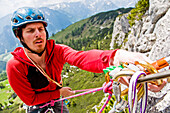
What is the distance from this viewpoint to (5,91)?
128625mm

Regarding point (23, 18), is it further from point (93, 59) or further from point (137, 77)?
point (137, 77)

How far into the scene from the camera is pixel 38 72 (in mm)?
2572

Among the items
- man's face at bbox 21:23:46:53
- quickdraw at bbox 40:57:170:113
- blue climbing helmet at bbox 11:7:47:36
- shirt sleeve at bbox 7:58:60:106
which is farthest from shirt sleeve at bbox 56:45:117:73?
blue climbing helmet at bbox 11:7:47:36

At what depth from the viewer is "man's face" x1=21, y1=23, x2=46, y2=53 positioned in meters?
2.38

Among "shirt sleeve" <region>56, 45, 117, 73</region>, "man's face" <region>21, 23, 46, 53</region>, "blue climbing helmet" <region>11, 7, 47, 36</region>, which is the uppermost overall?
"blue climbing helmet" <region>11, 7, 47, 36</region>

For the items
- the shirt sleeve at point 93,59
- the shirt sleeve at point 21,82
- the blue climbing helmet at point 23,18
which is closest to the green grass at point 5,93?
the shirt sleeve at point 21,82

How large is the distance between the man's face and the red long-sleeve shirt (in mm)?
249

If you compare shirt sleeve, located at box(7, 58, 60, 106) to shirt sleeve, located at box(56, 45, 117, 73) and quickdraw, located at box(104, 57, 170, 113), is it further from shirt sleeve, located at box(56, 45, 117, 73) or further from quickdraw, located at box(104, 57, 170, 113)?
quickdraw, located at box(104, 57, 170, 113)

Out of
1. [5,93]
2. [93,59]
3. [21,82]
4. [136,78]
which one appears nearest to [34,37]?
[21,82]

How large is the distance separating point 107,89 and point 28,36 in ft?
6.54

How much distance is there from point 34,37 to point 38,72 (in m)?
0.78

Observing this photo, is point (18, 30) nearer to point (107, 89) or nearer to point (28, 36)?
point (28, 36)

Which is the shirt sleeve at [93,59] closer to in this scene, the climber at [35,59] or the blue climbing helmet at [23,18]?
the climber at [35,59]

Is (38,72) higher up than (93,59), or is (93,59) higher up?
(93,59)
